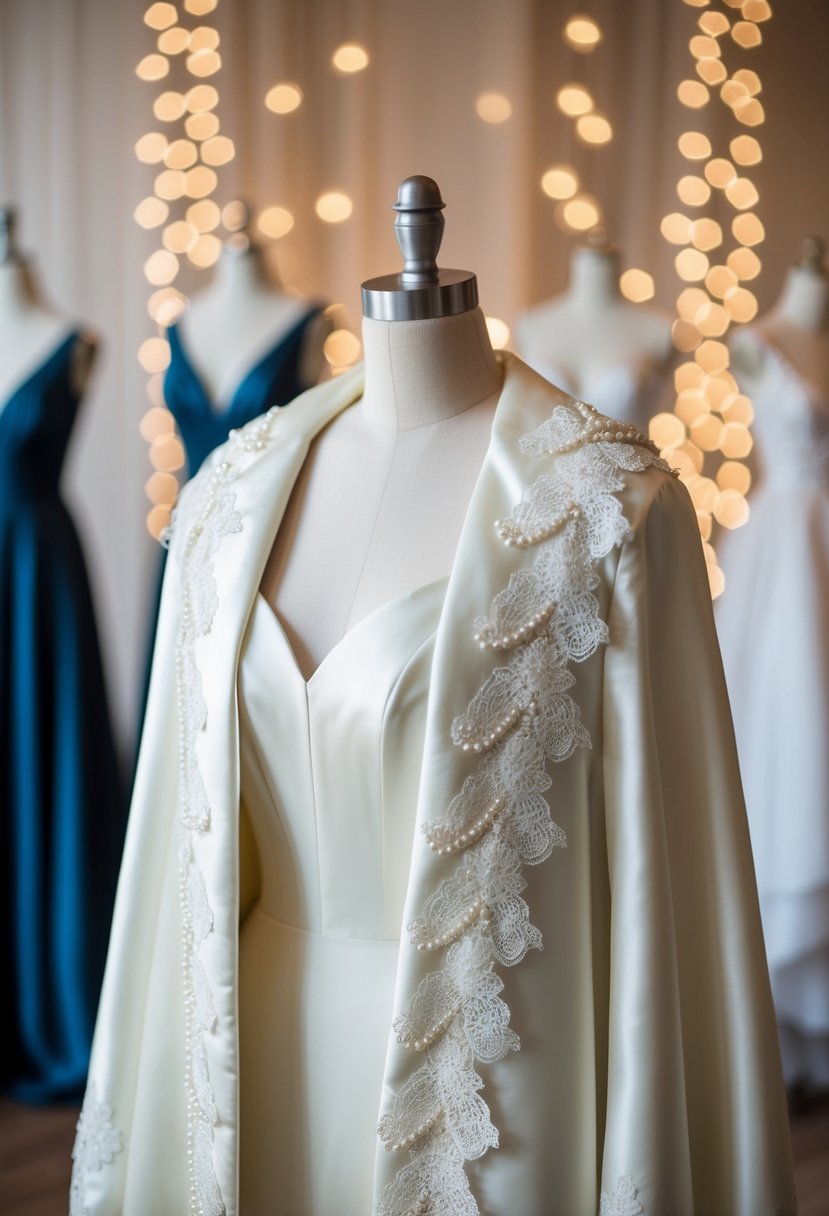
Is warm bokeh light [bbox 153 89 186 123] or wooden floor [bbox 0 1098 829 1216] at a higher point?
warm bokeh light [bbox 153 89 186 123]

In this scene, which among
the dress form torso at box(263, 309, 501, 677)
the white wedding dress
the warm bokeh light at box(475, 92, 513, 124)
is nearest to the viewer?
the dress form torso at box(263, 309, 501, 677)

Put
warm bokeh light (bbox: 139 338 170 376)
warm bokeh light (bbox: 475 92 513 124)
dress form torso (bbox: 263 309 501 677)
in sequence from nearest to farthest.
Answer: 1. dress form torso (bbox: 263 309 501 677)
2. warm bokeh light (bbox: 475 92 513 124)
3. warm bokeh light (bbox: 139 338 170 376)

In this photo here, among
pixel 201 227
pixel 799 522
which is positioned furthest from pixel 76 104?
pixel 799 522

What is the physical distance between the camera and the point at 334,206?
3.13m

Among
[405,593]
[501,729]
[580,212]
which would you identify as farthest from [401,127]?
[501,729]

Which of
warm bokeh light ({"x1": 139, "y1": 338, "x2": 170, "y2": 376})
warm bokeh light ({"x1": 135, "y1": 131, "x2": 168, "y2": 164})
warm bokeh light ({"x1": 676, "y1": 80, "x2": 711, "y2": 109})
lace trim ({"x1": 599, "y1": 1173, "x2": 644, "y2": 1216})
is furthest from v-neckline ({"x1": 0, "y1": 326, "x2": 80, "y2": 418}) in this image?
lace trim ({"x1": 599, "y1": 1173, "x2": 644, "y2": 1216})

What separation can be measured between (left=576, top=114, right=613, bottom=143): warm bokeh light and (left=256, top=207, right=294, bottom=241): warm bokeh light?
0.77 m

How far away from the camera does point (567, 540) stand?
38.0 inches

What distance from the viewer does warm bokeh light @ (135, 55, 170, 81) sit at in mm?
3105

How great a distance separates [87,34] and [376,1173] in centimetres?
297

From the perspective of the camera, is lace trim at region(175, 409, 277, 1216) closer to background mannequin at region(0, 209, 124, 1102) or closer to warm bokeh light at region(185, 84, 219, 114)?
background mannequin at region(0, 209, 124, 1102)

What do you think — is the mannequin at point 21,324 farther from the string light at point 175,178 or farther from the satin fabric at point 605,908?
the satin fabric at point 605,908

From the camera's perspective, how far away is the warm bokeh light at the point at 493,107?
3.02 metres

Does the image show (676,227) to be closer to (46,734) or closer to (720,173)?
(720,173)
